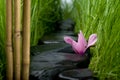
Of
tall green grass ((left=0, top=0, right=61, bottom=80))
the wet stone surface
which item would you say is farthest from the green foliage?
the wet stone surface

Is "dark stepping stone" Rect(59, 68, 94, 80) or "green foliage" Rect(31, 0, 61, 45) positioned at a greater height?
"green foliage" Rect(31, 0, 61, 45)

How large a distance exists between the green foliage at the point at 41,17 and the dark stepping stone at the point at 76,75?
369 millimetres

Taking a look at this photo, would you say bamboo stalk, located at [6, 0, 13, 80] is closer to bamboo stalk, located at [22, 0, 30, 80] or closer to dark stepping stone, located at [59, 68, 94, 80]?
bamboo stalk, located at [22, 0, 30, 80]

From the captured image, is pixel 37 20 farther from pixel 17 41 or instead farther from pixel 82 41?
pixel 17 41

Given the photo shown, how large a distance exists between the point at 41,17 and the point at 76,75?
646 mm

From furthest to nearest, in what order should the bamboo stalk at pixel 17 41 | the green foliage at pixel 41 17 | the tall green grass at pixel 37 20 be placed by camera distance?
the green foliage at pixel 41 17 → the tall green grass at pixel 37 20 → the bamboo stalk at pixel 17 41

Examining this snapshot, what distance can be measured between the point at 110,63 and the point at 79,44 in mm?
125

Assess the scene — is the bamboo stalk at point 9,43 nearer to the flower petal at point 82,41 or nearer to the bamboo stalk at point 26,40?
the bamboo stalk at point 26,40

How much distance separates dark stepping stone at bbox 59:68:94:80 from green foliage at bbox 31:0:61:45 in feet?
1.21

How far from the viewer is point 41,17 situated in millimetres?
1474

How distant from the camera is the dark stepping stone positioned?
874 millimetres

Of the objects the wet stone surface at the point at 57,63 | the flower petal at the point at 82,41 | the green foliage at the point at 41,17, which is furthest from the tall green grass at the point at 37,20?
the flower petal at the point at 82,41

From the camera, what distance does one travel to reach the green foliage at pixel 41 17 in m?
1.23

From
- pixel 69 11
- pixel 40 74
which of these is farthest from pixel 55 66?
pixel 69 11
